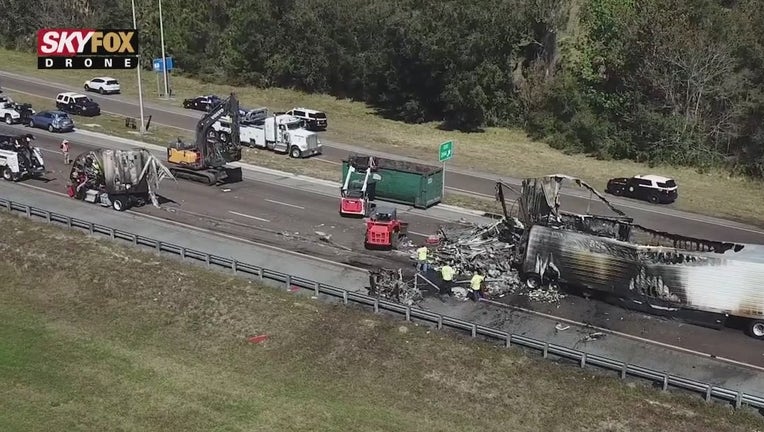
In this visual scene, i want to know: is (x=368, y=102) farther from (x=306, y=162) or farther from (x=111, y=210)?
(x=111, y=210)

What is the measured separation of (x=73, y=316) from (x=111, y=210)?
37.6 feet

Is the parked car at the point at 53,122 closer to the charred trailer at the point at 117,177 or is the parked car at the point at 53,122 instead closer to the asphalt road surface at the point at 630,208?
the asphalt road surface at the point at 630,208

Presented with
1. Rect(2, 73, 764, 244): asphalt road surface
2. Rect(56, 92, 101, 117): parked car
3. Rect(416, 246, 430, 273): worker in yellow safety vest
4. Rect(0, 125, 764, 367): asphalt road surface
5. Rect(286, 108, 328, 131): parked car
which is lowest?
Rect(2, 73, 764, 244): asphalt road surface

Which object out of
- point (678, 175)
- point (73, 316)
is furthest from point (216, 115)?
point (678, 175)

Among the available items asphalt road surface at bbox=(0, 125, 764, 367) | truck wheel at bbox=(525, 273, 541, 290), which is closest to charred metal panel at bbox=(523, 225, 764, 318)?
truck wheel at bbox=(525, 273, 541, 290)

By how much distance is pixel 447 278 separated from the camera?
28406 millimetres

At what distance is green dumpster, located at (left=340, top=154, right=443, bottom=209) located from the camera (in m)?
40.9

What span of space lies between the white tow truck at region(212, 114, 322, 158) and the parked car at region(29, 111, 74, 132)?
11.4m

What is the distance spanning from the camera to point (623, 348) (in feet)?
83.2

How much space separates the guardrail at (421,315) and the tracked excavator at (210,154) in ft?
32.5

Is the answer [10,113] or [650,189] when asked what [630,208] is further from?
[10,113]

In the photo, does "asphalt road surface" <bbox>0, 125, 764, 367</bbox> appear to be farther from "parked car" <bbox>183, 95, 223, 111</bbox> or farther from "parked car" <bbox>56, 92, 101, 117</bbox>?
"parked car" <bbox>183, 95, 223, 111</bbox>

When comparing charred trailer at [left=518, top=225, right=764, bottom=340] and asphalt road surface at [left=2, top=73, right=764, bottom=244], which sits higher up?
charred trailer at [left=518, top=225, right=764, bottom=340]

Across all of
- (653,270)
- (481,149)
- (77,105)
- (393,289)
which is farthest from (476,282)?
(77,105)
